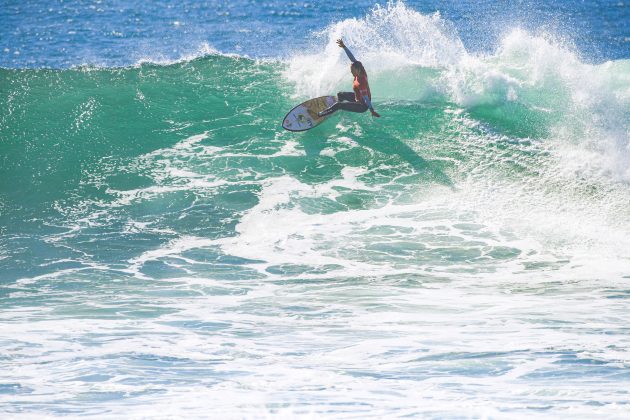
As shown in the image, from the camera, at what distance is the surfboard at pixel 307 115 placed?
1545 centimetres

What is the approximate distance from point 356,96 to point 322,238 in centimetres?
354

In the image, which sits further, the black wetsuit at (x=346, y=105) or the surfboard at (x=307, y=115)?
the surfboard at (x=307, y=115)

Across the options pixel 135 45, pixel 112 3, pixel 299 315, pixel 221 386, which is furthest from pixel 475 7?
pixel 221 386

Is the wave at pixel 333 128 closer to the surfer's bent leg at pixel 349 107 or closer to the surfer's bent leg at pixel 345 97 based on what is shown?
the surfer's bent leg at pixel 349 107

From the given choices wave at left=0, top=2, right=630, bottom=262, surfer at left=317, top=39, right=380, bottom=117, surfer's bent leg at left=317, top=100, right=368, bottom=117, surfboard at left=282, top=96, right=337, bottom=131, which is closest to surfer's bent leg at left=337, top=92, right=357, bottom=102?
surfer at left=317, top=39, right=380, bottom=117

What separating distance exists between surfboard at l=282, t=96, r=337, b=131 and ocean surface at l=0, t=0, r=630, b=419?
267mm

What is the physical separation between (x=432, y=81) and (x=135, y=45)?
12014 millimetres

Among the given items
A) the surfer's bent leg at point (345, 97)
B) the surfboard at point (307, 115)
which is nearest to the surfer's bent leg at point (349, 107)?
the surfer's bent leg at point (345, 97)

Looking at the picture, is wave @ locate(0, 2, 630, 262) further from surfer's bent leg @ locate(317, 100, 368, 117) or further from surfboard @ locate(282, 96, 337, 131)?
surfer's bent leg @ locate(317, 100, 368, 117)

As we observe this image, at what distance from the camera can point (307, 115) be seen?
50.9 feet

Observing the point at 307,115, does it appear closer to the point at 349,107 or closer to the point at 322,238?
the point at 349,107

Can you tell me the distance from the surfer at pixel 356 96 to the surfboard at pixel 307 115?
0.16 m

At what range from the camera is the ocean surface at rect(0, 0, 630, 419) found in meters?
7.51

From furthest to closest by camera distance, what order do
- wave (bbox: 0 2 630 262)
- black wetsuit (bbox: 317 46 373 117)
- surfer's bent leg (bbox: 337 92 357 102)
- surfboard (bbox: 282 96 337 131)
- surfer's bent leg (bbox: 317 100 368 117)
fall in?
1. surfboard (bbox: 282 96 337 131)
2. surfer's bent leg (bbox: 337 92 357 102)
3. surfer's bent leg (bbox: 317 100 368 117)
4. black wetsuit (bbox: 317 46 373 117)
5. wave (bbox: 0 2 630 262)
